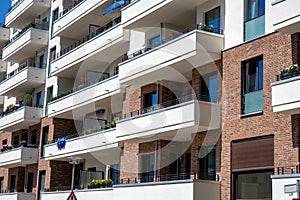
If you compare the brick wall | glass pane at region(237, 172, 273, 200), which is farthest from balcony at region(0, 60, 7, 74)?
glass pane at region(237, 172, 273, 200)

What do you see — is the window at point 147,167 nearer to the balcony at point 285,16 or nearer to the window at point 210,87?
the window at point 210,87

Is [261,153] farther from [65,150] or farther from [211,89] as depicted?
[65,150]

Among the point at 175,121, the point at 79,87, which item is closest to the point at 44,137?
the point at 79,87

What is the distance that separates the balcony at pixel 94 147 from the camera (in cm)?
2847

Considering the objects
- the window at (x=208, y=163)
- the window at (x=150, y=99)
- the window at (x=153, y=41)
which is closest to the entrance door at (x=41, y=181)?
the window at (x=150, y=99)

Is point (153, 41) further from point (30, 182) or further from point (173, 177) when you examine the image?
point (30, 182)

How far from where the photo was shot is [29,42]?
39.9m

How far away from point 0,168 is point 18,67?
27.7 ft

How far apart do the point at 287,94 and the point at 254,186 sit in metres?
3.94

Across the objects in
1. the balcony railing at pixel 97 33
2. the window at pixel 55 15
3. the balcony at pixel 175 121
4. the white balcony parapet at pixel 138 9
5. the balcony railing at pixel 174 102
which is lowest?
the balcony at pixel 175 121

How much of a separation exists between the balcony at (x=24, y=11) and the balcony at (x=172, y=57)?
667 inches

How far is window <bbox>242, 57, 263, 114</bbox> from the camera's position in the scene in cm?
1975

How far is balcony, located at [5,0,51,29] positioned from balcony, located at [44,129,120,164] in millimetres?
12244

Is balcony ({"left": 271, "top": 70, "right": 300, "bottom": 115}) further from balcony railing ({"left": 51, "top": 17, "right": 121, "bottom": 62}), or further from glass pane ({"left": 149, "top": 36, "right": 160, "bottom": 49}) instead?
balcony railing ({"left": 51, "top": 17, "right": 121, "bottom": 62})
